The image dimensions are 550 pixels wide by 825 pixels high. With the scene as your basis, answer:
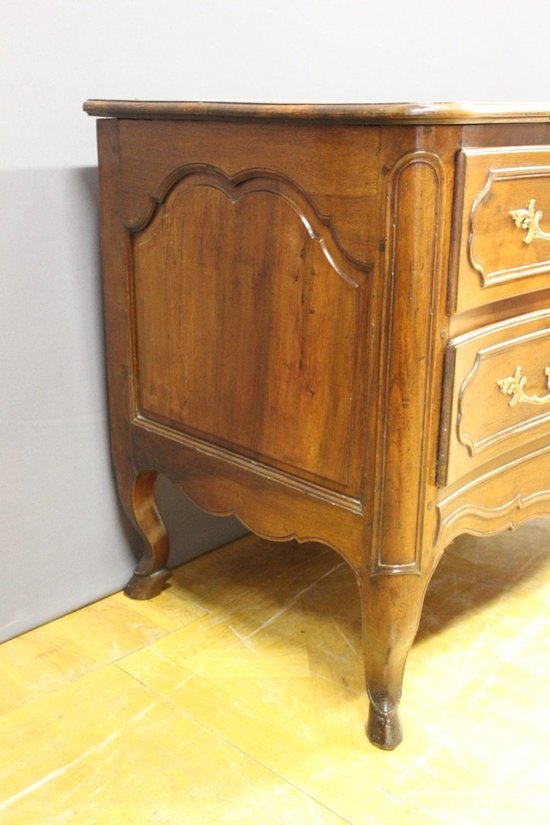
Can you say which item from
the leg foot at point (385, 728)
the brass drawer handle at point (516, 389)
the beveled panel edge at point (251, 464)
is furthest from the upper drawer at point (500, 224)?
the leg foot at point (385, 728)

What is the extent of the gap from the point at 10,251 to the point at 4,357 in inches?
6.1

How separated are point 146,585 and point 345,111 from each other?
896mm

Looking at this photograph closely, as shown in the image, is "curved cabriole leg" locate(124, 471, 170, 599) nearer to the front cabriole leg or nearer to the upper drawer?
the front cabriole leg

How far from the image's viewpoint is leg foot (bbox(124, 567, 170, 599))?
1574 millimetres

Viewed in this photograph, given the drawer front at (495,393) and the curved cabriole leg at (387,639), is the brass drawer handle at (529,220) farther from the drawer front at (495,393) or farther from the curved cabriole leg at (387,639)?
the curved cabriole leg at (387,639)

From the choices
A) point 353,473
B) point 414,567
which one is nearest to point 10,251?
point 353,473

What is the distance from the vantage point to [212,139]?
1.19 m

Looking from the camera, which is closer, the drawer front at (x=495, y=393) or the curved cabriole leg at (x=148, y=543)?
the drawer front at (x=495, y=393)

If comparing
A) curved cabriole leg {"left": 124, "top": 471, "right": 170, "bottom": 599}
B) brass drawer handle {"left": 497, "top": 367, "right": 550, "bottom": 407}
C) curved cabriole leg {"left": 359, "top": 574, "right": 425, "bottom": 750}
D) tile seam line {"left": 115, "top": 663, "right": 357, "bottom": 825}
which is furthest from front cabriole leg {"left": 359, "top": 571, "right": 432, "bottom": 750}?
curved cabriole leg {"left": 124, "top": 471, "right": 170, "bottom": 599}

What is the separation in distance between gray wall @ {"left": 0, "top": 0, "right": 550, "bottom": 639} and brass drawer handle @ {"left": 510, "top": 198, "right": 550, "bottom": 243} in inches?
26.1

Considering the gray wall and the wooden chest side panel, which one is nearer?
the wooden chest side panel

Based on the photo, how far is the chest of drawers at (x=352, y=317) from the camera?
3.39 ft

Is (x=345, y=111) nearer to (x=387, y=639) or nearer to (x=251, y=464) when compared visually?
(x=251, y=464)

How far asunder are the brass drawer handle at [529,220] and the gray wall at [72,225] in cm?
66
